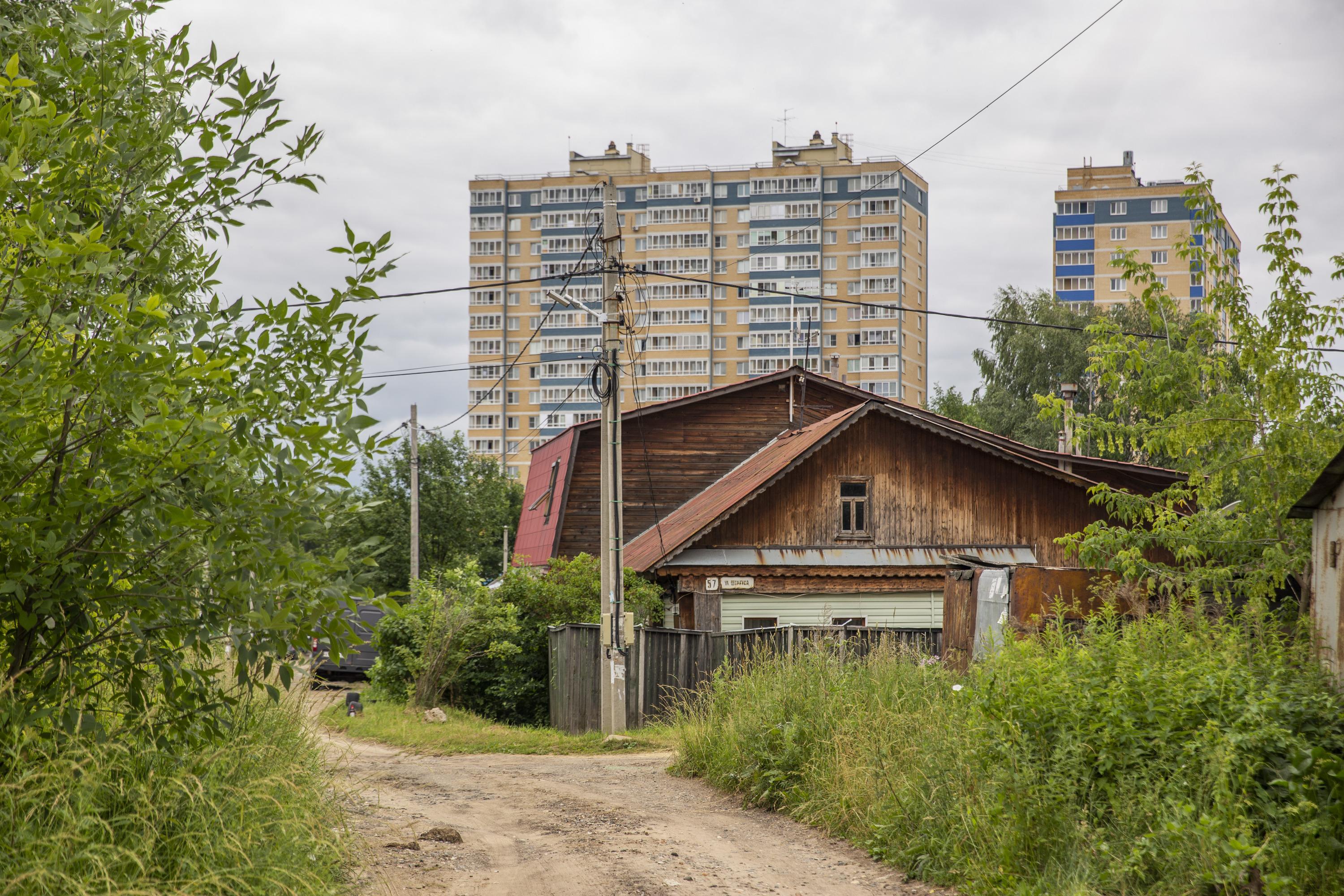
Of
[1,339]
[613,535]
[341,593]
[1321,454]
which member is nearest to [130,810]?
[341,593]

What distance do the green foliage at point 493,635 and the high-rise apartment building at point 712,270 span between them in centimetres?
7614

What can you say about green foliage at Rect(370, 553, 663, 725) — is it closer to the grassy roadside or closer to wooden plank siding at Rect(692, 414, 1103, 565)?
the grassy roadside

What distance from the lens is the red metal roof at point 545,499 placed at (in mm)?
30250

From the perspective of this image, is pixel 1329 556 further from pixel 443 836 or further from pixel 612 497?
pixel 612 497

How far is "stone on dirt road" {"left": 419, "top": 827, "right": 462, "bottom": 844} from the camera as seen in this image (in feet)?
29.4

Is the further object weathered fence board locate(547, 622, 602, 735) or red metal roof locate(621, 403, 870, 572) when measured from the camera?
red metal roof locate(621, 403, 870, 572)

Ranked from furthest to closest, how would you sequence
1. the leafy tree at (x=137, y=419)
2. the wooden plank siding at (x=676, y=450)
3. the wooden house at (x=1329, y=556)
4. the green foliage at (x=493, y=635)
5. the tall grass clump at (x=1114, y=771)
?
the wooden plank siding at (x=676, y=450), the green foliage at (x=493, y=635), the wooden house at (x=1329, y=556), the tall grass clump at (x=1114, y=771), the leafy tree at (x=137, y=419)

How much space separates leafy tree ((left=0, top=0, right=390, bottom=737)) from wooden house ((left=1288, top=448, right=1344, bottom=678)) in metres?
5.55

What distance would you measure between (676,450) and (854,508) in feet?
25.4

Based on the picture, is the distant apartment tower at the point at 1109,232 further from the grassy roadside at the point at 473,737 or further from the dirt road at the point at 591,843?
the dirt road at the point at 591,843

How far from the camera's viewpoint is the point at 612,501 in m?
17.6

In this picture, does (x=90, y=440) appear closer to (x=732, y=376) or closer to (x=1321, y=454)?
(x=1321, y=454)

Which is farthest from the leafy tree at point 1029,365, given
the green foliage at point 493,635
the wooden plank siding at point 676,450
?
the green foliage at point 493,635

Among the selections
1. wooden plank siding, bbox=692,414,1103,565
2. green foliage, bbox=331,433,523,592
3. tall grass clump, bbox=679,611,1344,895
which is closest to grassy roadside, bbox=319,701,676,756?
tall grass clump, bbox=679,611,1344,895
